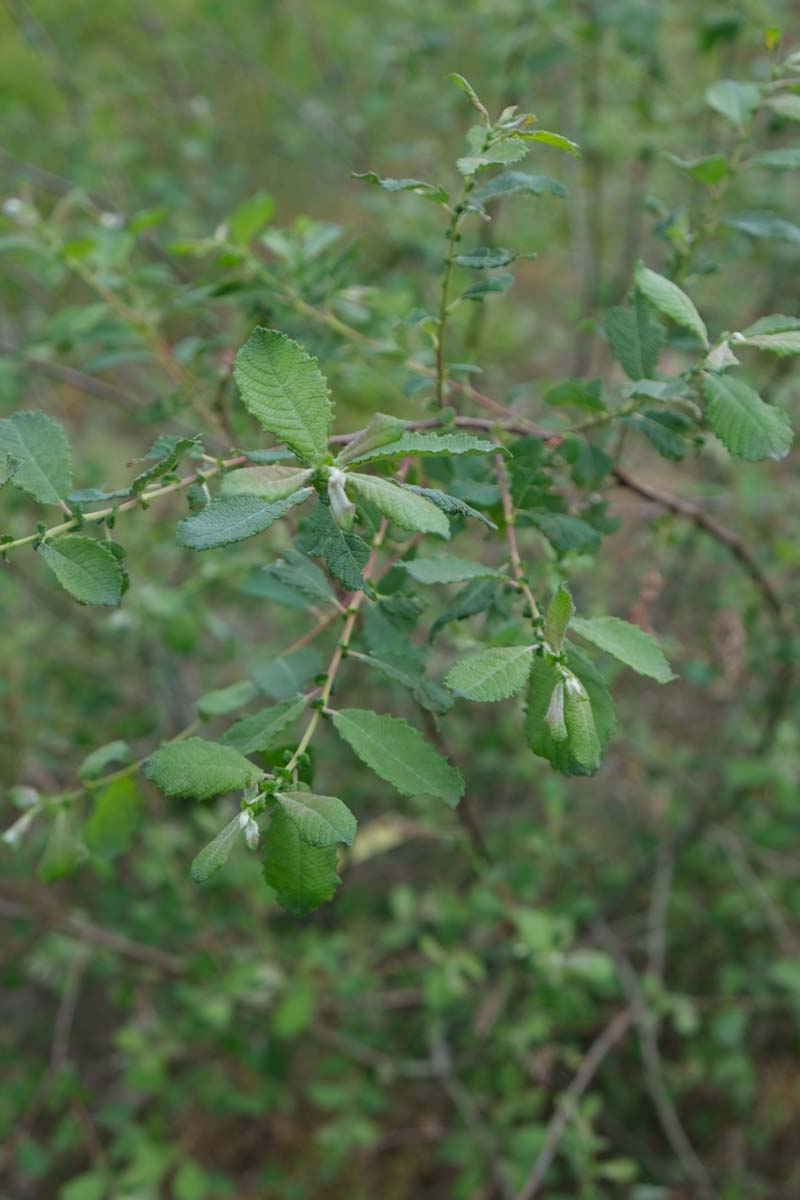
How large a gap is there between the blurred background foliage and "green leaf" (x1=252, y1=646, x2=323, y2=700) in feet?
1.82

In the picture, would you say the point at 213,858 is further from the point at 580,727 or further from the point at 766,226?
the point at 766,226

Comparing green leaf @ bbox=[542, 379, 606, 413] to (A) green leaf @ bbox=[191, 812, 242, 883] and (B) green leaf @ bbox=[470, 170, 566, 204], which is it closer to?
(B) green leaf @ bbox=[470, 170, 566, 204]

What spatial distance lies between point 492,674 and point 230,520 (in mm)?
241

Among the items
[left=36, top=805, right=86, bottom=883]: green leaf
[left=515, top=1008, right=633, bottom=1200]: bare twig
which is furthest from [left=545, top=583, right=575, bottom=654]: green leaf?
[left=515, top=1008, right=633, bottom=1200]: bare twig

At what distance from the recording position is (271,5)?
11.9ft

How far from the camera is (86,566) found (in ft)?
2.51

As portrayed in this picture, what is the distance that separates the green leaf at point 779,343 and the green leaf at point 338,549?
0.41 meters

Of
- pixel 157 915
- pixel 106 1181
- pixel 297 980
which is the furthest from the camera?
pixel 157 915

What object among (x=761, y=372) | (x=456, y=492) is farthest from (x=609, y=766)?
(x=456, y=492)

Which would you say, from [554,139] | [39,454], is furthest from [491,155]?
[39,454]

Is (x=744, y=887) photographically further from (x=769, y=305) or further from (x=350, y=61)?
(x=350, y=61)

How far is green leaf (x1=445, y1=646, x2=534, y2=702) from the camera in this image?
2.40 ft

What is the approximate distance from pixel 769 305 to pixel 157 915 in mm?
2177

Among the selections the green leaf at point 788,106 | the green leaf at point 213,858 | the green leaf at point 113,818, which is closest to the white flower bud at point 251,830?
the green leaf at point 213,858
